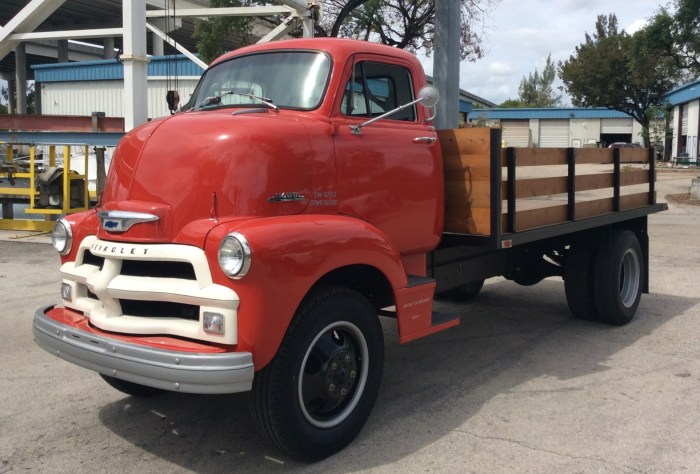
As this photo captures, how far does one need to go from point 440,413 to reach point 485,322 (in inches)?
106

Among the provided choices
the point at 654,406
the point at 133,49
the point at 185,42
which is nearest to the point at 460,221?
the point at 654,406

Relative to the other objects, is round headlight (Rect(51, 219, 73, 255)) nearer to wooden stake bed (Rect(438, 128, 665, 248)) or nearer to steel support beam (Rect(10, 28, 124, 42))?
wooden stake bed (Rect(438, 128, 665, 248))

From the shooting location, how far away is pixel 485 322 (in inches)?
275

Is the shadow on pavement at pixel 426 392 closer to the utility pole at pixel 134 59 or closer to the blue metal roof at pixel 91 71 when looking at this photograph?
the utility pole at pixel 134 59

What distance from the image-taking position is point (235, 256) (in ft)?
10.7

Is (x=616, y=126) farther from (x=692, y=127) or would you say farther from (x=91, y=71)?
(x=91, y=71)

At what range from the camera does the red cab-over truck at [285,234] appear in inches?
130

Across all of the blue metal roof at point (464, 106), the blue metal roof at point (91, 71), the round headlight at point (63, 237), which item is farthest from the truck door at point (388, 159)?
the blue metal roof at point (464, 106)

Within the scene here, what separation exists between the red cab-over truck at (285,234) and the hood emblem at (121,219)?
0.03 ft

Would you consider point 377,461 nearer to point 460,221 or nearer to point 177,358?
point 177,358

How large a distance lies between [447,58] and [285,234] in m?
7.36

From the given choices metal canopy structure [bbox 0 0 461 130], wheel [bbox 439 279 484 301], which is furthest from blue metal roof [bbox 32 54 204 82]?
wheel [bbox 439 279 484 301]

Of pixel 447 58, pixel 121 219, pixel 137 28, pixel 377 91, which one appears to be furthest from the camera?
pixel 137 28

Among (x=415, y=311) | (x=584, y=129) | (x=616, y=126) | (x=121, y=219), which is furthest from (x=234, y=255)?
(x=616, y=126)
